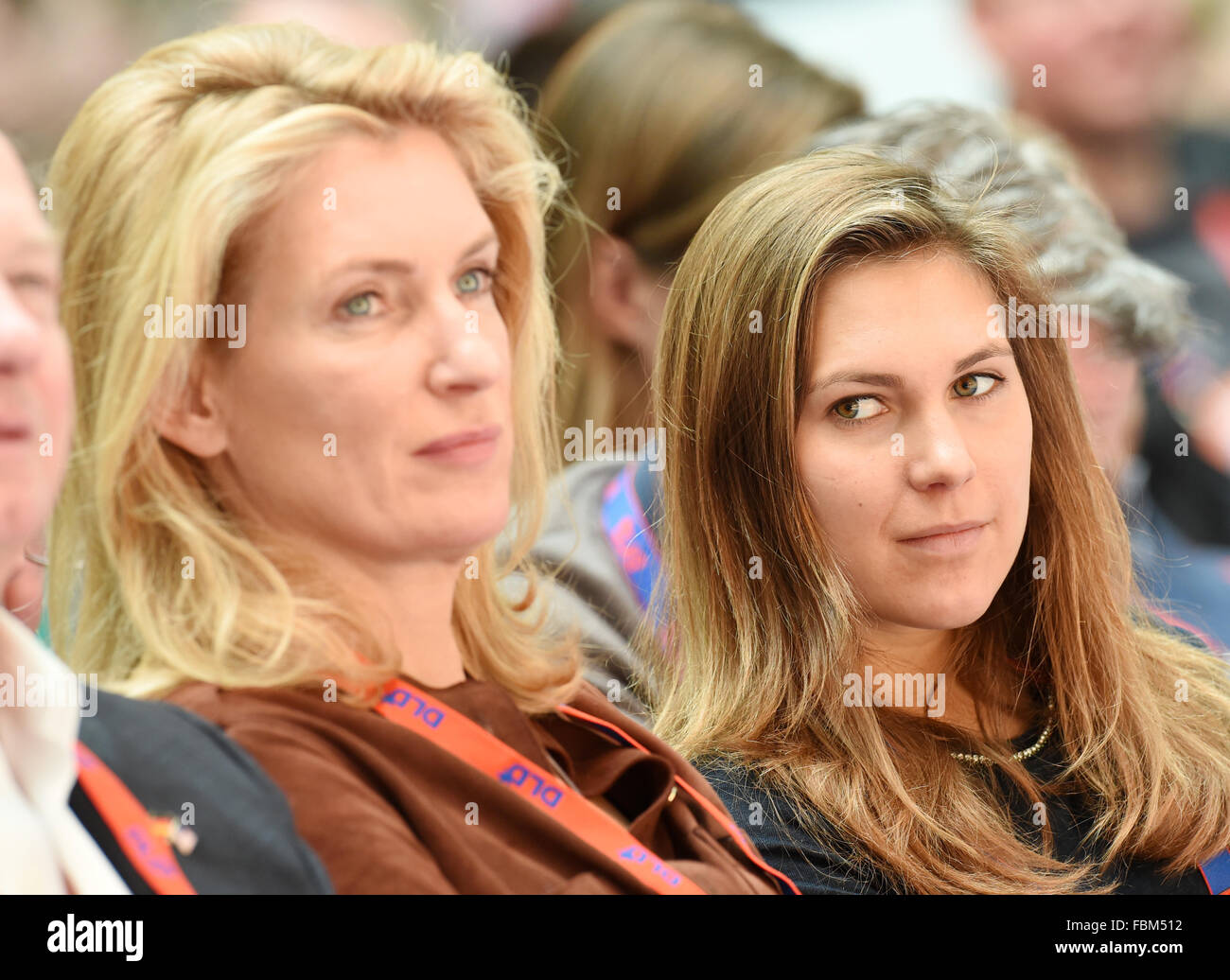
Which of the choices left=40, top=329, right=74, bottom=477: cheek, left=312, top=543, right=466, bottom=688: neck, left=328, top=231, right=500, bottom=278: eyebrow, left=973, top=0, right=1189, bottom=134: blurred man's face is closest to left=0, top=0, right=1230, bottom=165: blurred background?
left=973, top=0, right=1189, bottom=134: blurred man's face

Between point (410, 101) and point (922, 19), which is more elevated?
point (922, 19)

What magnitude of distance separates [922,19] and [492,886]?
1.52 meters

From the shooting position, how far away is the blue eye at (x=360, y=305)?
1674mm

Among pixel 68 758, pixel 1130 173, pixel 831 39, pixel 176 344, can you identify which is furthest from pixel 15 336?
pixel 1130 173

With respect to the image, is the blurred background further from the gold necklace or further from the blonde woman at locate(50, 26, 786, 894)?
the gold necklace

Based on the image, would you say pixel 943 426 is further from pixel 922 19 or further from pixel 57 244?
pixel 57 244

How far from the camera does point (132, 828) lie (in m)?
1.60

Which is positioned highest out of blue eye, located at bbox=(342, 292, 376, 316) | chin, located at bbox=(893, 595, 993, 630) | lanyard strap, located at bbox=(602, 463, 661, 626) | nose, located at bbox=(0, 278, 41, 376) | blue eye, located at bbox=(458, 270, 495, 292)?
blue eye, located at bbox=(458, 270, 495, 292)

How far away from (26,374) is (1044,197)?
4.91 feet

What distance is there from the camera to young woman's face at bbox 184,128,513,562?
165 centimetres

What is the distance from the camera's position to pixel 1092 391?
2381mm

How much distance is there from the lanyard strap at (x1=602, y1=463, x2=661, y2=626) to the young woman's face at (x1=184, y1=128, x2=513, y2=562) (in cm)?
37

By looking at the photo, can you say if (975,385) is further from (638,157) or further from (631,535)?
(638,157)
